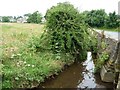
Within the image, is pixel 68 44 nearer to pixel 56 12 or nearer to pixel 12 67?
Result: pixel 56 12

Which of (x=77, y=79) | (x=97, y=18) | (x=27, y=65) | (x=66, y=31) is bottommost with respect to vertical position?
(x=77, y=79)

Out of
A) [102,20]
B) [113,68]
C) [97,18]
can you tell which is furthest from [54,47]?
[102,20]

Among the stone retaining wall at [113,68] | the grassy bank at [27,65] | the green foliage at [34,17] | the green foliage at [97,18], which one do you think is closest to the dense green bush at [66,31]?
the grassy bank at [27,65]

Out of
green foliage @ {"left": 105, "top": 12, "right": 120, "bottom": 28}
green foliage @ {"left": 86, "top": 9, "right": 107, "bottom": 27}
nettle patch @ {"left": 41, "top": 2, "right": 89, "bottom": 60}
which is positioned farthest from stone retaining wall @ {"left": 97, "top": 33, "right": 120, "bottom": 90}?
green foliage @ {"left": 105, "top": 12, "right": 120, "bottom": 28}

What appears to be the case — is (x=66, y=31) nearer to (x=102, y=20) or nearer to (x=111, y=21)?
(x=111, y=21)

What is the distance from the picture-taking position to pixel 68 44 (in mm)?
11555

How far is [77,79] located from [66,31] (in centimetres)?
237

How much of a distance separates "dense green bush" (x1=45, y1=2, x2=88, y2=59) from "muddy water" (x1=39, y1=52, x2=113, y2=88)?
88 centimetres

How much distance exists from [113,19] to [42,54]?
31.4 metres

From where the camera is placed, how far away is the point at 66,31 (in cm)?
1177

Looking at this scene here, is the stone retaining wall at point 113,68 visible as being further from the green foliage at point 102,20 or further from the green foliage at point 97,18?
the green foliage at point 102,20

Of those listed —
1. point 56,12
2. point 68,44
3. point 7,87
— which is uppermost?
point 56,12

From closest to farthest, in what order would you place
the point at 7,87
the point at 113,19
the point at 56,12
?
the point at 7,87 → the point at 56,12 → the point at 113,19

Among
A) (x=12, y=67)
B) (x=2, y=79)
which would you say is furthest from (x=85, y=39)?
(x=2, y=79)
